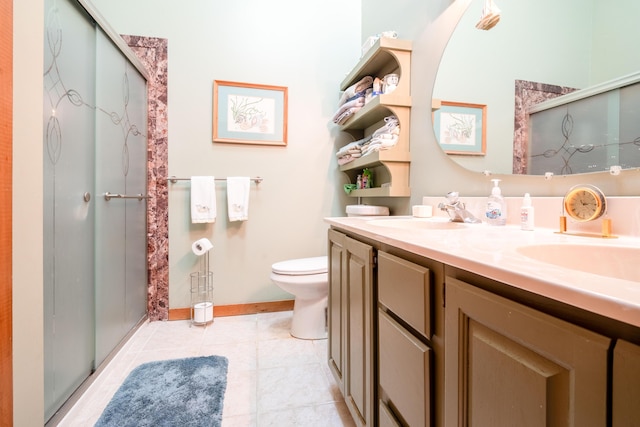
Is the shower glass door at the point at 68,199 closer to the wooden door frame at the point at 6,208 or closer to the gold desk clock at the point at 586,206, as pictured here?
the wooden door frame at the point at 6,208

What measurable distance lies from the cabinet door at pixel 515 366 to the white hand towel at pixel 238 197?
182cm

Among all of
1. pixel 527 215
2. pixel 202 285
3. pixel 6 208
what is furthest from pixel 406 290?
pixel 202 285

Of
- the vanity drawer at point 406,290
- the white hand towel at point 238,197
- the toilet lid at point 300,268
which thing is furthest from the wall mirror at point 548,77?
the white hand towel at point 238,197

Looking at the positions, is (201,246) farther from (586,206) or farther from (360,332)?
(586,206)

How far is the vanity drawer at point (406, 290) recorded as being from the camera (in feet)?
1.93

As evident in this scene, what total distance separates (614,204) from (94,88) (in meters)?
2.04

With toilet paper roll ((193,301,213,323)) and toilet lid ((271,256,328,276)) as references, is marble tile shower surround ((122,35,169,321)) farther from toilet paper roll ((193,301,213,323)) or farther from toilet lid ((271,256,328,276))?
toilet lid ((271,256,328,276))

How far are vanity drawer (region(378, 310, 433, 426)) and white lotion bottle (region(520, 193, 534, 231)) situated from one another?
52 centimetres

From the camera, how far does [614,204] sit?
2.33 ft

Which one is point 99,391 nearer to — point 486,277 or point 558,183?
point 486,277

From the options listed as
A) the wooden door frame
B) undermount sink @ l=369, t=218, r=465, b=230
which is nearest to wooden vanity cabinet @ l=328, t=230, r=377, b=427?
undermount sink @ l=369, t=218, r=465, b=230

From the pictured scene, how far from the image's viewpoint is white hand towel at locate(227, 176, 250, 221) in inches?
83.4

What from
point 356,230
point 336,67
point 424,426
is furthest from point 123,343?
point 336,67

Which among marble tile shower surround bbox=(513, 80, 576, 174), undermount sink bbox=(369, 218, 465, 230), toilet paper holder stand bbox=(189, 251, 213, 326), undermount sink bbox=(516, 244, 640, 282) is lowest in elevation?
toilet paper holder stand bbox=(189, 251, 213, 326)
